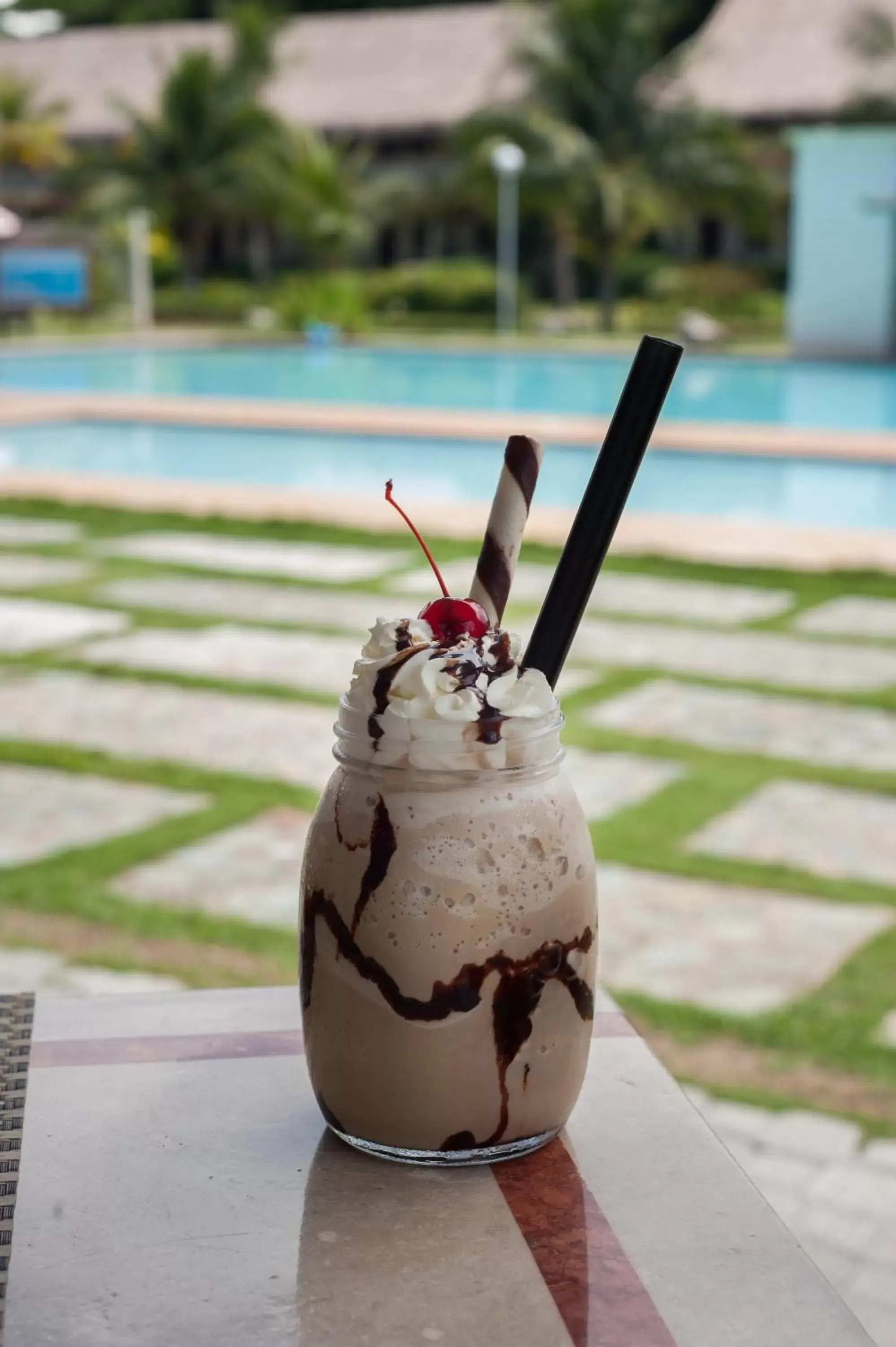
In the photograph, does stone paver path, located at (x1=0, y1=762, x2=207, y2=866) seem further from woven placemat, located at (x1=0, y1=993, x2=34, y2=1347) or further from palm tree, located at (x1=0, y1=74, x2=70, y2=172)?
palm tree, located at (x1=0, y1=74, x2=70, y2=172)

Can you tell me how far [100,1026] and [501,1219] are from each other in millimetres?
365

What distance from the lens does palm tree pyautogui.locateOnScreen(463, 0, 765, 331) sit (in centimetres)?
2456

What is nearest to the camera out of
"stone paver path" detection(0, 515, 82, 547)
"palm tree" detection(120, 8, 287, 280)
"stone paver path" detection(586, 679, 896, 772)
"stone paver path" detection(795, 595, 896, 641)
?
"stone paver path" detection(586, 679, 896, 772)

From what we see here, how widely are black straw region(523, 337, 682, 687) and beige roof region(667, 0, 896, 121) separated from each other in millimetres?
26188

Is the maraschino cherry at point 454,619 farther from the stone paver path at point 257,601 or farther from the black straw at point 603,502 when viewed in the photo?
the stone paver path at point 257,601

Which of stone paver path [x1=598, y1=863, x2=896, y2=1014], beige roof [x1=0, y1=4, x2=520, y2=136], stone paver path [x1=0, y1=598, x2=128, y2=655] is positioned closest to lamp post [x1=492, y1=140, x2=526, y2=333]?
beige roof [x1=0, y1=4, x2=520, y2=136]

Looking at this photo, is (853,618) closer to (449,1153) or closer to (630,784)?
(630,784)

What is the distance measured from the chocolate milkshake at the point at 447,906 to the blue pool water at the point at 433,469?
337 inches

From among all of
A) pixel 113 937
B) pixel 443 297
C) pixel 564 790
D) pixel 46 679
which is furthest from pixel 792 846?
pixel 443 297

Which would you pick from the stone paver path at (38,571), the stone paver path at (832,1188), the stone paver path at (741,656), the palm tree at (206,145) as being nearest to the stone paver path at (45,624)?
the stone paver path at (38,571)

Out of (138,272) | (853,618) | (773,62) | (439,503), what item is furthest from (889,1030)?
(773,62)

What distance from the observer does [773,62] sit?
1112 inches

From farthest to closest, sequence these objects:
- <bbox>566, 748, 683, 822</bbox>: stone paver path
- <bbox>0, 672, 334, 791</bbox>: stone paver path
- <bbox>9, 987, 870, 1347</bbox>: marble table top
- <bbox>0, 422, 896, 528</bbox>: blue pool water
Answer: <bbox>0, 422, 896, 528</bbox>: blue pool water
<bbox>0, 672, 334, 791</bbox>: stone paver path
<bbox>566, 748, 683, 822</bbox>: stone paver path
<bbox>9, 987, 870, 1347</bbox>: marble table top

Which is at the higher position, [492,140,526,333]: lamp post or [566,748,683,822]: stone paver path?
[492,140,526,333]: lamp post
